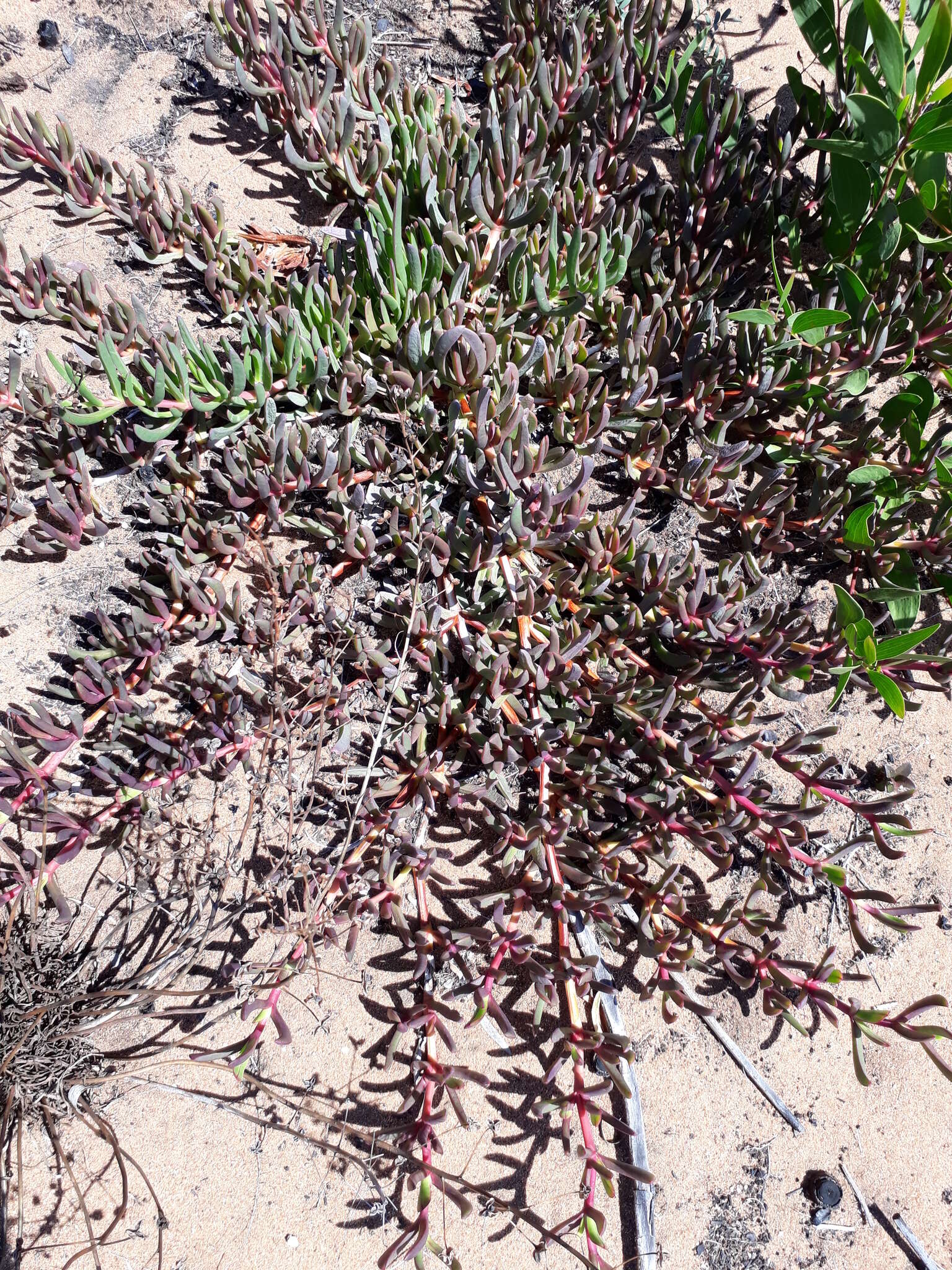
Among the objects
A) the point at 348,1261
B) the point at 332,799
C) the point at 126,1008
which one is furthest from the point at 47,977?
the point at 348,1261

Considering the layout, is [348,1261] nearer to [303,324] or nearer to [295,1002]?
[295,1002]

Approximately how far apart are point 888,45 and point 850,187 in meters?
0.47

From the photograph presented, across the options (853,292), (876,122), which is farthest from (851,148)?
(853,292)

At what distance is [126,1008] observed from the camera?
202cm

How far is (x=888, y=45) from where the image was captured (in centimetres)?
194

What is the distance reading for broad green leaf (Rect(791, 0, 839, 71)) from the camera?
2.51 metres

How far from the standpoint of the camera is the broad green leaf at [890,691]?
2.14m

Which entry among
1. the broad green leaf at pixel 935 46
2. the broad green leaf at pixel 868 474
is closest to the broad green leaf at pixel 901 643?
the broad green leaf at pixel 868 474

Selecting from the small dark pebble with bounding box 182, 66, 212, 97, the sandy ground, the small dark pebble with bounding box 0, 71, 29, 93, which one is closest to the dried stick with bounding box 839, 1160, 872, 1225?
the sandy ground

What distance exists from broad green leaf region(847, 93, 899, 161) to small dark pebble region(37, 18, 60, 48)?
277 centimetres

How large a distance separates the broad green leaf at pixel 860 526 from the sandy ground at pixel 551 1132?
1.64ft

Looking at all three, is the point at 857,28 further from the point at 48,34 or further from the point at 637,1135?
the point at 637,1135

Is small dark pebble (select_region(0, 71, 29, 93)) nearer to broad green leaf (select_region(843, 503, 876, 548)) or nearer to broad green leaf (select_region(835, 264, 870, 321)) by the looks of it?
broad green leaf (select_region(835, 264, 870, 321))

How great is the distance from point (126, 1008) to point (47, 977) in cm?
22
